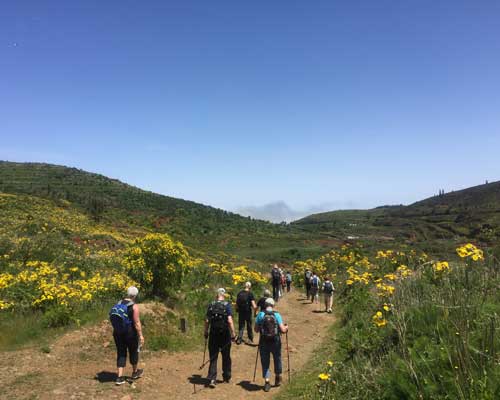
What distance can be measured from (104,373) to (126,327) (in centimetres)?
160

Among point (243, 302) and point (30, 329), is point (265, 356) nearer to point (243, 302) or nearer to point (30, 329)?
point (243, 302)

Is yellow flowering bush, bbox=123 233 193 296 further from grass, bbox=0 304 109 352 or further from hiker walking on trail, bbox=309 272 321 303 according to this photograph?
hiker walking on trail, bbox=309 272 321 303

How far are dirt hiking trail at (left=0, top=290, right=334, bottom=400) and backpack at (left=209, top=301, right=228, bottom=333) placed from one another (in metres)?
1.19

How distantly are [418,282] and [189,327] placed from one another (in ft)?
21.8

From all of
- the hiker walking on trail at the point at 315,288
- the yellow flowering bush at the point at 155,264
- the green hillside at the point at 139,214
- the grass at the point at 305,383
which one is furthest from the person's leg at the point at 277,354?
the green hillside at the point at 139,214

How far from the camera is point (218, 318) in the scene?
7172mm

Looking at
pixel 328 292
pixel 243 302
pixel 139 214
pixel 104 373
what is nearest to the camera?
pixel 104 373

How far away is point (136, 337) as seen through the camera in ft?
22.6

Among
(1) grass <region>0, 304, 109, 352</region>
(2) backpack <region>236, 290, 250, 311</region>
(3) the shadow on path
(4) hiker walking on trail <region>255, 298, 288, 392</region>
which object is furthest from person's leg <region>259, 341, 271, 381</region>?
(1) grass <region>0, 304, 109, 352</region>

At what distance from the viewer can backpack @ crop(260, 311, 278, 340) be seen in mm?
7113

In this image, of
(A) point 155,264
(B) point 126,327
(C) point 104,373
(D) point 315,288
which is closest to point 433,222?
(D) point 315,288

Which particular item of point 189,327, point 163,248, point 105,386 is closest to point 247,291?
point 189,327

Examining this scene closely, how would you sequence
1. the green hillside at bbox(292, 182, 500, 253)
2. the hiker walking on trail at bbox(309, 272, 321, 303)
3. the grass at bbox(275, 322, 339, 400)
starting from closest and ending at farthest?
the grass at bbox(275, 322, 339, 400)
the hiker walking on trail at bbox(309, 272, 321, 303)
the green hillside at bbox(292, 182, 500, 253)

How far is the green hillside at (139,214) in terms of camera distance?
154ft
